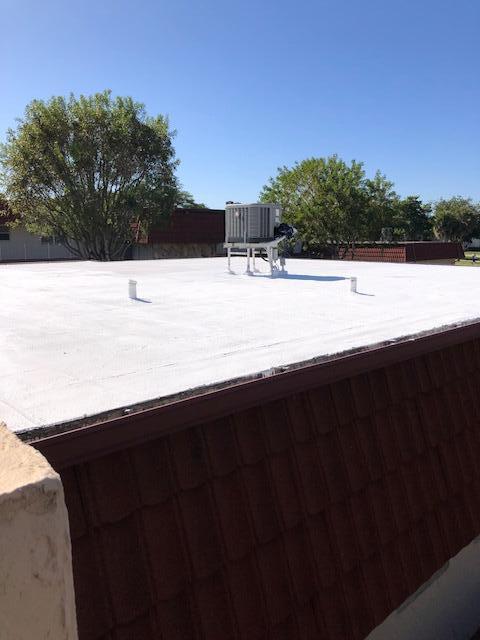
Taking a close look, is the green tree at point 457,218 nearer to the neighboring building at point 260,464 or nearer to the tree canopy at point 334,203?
the tree canopy at point 334,203

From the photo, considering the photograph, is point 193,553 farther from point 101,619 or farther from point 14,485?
point 14,485

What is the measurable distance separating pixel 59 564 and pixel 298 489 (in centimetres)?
198

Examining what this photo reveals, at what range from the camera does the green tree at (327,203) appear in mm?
38625

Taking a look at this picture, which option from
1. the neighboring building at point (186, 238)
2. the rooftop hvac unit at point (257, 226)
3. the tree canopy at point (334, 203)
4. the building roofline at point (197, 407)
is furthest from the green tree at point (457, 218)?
the building roofline at point (197, 407)

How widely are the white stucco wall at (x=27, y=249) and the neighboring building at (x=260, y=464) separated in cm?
3428

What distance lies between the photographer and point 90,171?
31.3 metres

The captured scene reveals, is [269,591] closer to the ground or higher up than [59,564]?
closer to the ground

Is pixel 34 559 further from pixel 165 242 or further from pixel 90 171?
pixel 165 242

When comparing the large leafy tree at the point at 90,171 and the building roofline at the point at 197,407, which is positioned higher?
the large leafy tree at the point at 90,171

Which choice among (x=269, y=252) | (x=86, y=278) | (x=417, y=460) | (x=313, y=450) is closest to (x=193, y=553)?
(x=313, y=450)

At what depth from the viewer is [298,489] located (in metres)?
3.16

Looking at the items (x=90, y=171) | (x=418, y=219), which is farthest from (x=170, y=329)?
(x=418, y=219)

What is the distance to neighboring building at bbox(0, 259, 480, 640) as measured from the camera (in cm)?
240

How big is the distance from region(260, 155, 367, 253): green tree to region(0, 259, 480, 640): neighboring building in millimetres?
34147
